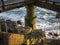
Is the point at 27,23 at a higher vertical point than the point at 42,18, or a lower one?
higher

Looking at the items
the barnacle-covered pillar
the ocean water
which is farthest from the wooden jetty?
the ocean water

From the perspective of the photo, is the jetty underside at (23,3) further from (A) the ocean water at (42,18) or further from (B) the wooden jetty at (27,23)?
(A) the ocean water at (42,18)

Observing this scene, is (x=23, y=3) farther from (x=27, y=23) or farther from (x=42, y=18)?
(x=42, y=18)

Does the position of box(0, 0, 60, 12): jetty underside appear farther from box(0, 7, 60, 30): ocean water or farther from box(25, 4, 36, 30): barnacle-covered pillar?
box(0, 7, 60, 30): ocean water

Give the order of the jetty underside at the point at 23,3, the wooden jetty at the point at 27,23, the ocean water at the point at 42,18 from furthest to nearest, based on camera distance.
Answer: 1. the ocean water at the point at 42,18
2. the jetty underside at the point at 23,3
3. the wooden jetty at the point at 27,23

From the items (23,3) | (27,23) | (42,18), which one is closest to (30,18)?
(27,23)

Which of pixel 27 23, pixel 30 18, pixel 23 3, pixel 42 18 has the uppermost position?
pixel 23 3

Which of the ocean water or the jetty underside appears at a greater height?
the jetty underside

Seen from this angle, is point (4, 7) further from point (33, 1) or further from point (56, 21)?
point (56, 21)

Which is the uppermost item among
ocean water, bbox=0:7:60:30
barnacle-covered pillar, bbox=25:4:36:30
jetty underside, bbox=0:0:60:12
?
jetty underside, bbox=0:0:60:12

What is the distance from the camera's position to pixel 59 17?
1444cm

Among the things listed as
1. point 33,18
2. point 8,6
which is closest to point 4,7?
point 8,6

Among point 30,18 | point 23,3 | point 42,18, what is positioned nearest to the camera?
point 23,3

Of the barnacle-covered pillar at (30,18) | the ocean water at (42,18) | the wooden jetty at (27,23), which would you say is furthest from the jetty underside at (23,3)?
the ocean water at (42,18)
